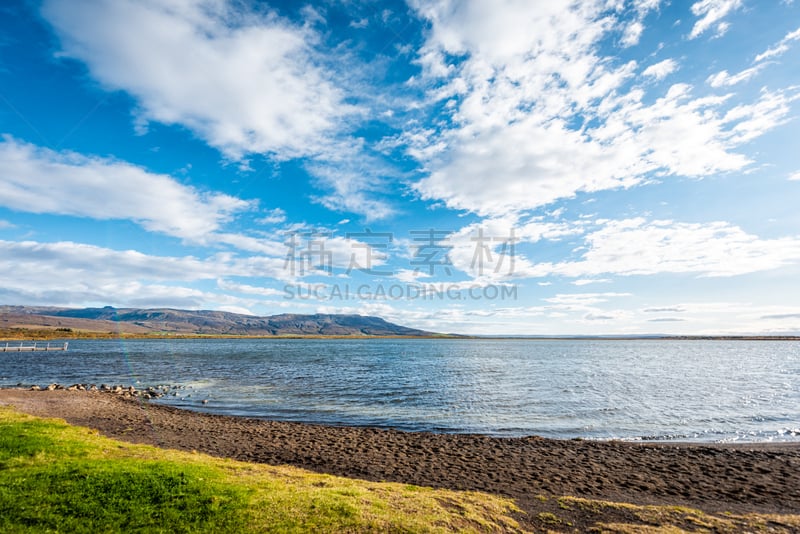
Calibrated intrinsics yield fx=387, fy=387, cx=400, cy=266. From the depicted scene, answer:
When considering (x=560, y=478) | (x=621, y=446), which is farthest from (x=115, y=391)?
(x=621, y=446)

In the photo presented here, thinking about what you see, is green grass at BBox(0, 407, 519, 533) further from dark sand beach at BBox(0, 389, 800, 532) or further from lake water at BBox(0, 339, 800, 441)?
lake water at BBox(0, 339, 800, 441)

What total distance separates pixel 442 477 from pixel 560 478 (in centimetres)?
535

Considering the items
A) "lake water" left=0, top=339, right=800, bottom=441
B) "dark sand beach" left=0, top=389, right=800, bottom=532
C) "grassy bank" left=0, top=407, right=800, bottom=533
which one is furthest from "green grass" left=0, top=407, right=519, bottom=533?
"lake water" left=0, top=339, right=800, bottom=441

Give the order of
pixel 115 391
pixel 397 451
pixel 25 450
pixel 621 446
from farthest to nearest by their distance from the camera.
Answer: pixel 115 391, pixel 621 446, pixel 397 451, pixel 25 450

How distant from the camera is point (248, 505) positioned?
33.6ft

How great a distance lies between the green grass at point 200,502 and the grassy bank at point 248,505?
0.09 ft

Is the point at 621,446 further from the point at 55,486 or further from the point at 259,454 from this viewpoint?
the point at 55,486

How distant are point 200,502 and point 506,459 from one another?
15543 mm

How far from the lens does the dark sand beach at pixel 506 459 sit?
16.1 m

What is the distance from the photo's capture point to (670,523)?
12.1 meters

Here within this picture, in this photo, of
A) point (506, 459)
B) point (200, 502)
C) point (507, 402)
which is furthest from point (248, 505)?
point (507, 402)

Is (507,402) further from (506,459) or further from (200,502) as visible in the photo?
(200,502)

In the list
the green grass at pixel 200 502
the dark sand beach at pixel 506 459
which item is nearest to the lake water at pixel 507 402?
the dark sand beach at pixel 506 459

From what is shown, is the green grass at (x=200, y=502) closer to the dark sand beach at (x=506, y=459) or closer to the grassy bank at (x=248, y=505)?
the grassy bank at (x=248, y=505)
